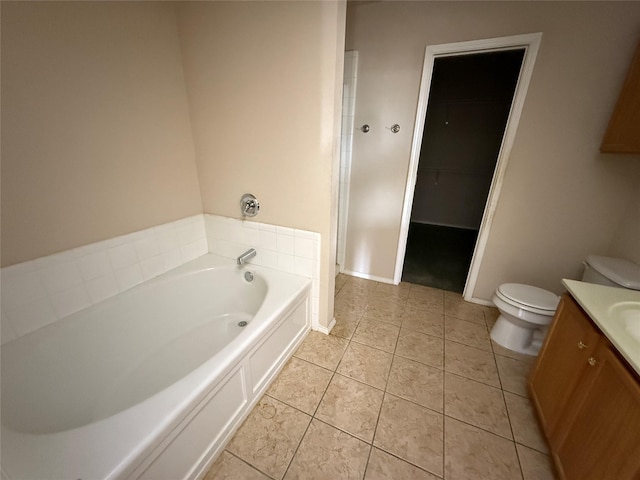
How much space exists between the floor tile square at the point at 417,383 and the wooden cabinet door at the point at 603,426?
0.50m

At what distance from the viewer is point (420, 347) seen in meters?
1.71

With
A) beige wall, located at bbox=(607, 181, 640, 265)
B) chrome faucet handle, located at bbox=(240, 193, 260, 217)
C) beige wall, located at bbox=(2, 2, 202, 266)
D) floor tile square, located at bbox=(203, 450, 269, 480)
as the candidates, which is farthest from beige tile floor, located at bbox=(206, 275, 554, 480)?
beige wall, located at bbox=(2, 2, 202, 266)

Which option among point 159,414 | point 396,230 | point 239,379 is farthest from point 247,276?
point 396,230

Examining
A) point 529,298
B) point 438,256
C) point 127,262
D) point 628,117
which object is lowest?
point 438,256

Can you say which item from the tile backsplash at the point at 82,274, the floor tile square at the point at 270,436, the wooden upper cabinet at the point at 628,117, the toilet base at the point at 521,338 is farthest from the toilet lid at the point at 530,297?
the tile backsplash at the point at 82,274

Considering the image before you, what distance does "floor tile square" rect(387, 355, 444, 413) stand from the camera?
1.36m

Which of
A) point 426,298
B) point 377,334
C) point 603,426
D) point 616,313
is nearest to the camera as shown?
point 603,426

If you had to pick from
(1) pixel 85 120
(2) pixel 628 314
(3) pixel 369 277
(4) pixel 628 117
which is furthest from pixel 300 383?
(4) pixel 628 117

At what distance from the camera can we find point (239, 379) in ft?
3.77

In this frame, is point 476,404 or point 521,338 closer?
point 476,404

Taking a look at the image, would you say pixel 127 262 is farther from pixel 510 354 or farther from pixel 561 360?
pixel 510 354

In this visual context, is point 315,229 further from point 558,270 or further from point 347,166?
point 558,270

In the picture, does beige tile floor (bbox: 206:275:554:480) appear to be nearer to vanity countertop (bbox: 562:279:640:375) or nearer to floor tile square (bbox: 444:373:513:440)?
floor tile square (bbox: 444:373:513:440)

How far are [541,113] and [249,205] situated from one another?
2.04m
